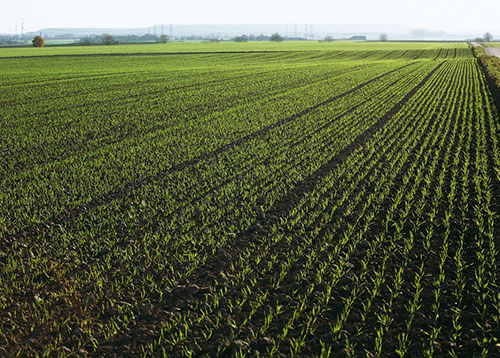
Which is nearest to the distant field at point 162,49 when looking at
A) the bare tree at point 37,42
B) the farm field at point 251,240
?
the bare tree at point 37,42

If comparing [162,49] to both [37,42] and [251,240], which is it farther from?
[251,240]

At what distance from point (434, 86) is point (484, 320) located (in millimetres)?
28687

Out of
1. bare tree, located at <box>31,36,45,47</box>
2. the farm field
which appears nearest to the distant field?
bare tree, located at <box>31,36,45,47</box>

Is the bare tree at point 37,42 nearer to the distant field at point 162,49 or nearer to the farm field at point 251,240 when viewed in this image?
the distant field at point 162,49

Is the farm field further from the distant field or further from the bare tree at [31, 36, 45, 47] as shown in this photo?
the bare tree at [31, 36, 45, 47]

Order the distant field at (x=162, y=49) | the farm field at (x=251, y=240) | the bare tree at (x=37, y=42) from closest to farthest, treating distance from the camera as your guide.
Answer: the farm field at (x=251, y=240) < the distant field at (x=162, y=49) < the bare tree at (x=37, y=42)

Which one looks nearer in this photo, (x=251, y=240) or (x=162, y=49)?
(x=251, y=240)

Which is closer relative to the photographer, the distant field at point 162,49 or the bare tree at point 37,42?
the distant field at point 162,49

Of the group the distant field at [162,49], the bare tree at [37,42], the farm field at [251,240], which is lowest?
the farm field at [251,240]

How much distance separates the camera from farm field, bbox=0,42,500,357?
18.8ft

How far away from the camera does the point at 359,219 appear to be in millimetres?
9172

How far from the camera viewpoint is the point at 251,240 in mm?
8281

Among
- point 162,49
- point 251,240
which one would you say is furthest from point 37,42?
point 251,240

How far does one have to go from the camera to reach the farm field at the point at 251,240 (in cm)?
572
